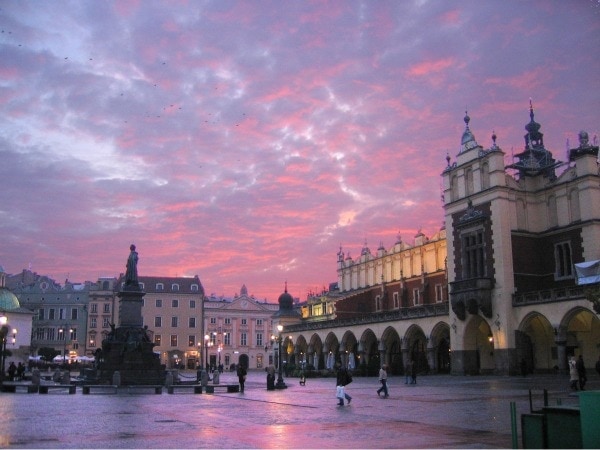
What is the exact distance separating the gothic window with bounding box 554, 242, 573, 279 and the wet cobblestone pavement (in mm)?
27809

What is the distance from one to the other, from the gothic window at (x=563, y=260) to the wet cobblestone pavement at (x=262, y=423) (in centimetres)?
2781

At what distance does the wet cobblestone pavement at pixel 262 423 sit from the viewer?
13.9 metres

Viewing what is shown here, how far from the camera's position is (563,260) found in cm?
5259

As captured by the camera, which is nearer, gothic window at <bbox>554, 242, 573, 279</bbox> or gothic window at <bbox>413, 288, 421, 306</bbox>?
gothic window at <bbox>554, 242, 573, 279</bbox>

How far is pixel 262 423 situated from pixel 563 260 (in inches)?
1621

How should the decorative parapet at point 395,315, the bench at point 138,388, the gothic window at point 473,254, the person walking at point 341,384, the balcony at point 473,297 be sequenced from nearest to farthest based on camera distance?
the person walking at point 341,384 < the bench at point 138,388 < the balcony at point 473,297 < the gothic window at point 473,254 < the decorative parapet at point 395,315

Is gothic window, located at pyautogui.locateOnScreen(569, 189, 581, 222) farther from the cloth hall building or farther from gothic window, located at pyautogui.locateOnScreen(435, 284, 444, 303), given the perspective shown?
gothic window, located at pyautogui.locateOnScreen(435, 284, 444, 303)

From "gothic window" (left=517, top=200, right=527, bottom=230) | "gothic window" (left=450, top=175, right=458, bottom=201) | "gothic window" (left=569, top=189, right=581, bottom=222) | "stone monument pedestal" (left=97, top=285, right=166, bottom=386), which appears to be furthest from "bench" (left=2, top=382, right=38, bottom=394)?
"gothic window" (left=569, top=189, right=581, bottom=222)

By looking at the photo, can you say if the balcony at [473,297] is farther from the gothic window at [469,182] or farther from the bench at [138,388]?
the bench at [138,388]

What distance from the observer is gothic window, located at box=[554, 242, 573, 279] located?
171ft

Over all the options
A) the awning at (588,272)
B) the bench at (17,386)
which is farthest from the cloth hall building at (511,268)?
the bench at (17,386)

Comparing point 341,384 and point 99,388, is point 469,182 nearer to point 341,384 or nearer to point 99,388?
point 99,388

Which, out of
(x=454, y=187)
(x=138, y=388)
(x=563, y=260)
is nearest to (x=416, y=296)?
(x=454, y=187)

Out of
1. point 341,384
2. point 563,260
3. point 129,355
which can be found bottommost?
point 341,384
